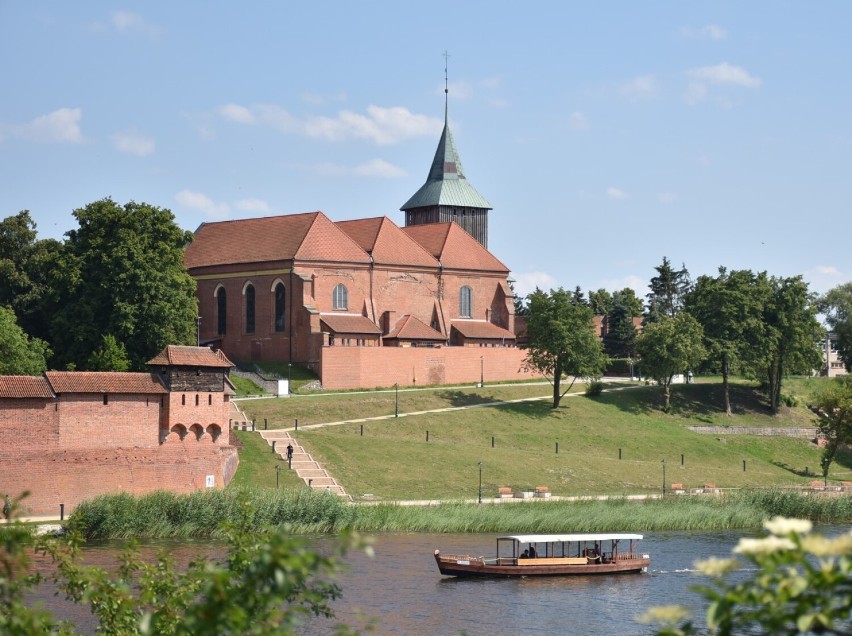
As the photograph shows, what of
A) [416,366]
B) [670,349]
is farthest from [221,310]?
[670,349]

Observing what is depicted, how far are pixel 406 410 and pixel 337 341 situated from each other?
35.0 feet

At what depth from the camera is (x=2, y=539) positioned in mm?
13328

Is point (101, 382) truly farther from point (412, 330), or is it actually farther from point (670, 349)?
point (670, 349)

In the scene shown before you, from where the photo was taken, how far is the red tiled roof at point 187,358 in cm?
6166

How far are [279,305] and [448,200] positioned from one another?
28.9 m

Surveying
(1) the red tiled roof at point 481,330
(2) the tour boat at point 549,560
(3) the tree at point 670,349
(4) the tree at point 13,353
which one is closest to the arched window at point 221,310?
(1) the red tiled roof at point 481,330

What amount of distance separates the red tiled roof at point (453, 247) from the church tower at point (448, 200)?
32.6 ft

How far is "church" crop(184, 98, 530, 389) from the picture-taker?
302ft

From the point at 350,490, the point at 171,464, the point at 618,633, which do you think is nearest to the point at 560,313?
the point at 350,490

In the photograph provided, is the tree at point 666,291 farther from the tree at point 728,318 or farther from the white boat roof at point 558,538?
the white boat roof at point 558,538

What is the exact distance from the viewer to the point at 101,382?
5922cm

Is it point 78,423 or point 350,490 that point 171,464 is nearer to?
point 78,423

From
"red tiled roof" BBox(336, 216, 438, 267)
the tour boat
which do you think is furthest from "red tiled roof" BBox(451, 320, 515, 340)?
the tour boat

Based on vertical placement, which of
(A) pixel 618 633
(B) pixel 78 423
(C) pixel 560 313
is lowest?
(A) pixel 618 633
